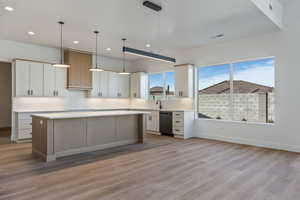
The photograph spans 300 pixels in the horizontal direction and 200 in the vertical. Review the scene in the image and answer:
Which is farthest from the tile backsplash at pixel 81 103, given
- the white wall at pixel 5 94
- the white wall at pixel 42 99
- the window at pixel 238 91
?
the white wall at pixel 5 94

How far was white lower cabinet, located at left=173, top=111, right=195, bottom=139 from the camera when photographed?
641 centimetres

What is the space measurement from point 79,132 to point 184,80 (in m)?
3.81

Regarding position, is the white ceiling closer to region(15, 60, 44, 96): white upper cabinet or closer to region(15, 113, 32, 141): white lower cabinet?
region(15, 60, 44, 96): white upper cabinet

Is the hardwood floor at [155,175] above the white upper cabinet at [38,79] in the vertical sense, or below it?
below

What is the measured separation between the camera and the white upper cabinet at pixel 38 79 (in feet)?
19.0

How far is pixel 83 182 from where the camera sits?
295cm

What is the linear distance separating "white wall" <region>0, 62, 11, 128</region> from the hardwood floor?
4595mm

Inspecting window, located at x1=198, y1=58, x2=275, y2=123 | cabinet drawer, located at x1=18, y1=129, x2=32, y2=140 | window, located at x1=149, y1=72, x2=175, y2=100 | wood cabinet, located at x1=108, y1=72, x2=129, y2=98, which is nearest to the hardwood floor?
A: cabinet drawer, located at x1=18, y1=129, x2=32, y2=140

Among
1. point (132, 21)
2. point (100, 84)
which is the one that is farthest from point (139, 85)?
point (132, 21)

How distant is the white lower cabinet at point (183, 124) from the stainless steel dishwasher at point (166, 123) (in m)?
0.17

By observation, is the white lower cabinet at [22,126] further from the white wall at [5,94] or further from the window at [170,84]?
the window at [170,84]

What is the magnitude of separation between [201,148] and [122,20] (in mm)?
3651

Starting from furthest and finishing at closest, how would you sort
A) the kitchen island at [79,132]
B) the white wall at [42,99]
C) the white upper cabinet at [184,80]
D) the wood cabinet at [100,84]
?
the wood cabinet at [100,84] < the white upper cabinet at [184,80] < the white wall at [42,99] < the kitchen island at [79,132]

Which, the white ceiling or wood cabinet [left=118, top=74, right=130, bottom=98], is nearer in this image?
the white ceiling
